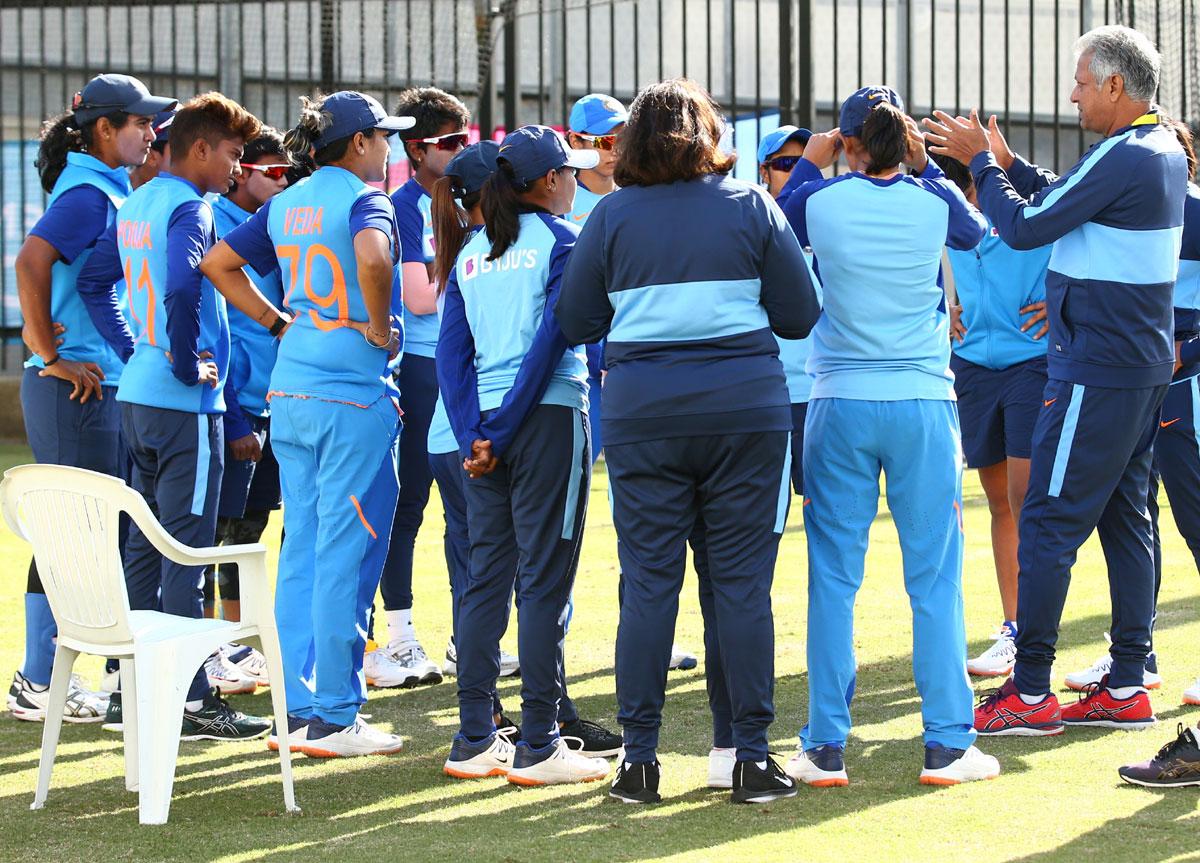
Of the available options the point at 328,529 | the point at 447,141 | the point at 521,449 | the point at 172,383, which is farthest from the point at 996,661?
the point at 172,383

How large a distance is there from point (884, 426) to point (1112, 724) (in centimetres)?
140

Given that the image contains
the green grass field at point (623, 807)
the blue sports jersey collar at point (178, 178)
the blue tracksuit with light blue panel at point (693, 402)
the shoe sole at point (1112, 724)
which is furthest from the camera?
the blue sports jersey collar at point (178, 178)

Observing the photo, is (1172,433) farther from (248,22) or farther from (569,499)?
(248,22)

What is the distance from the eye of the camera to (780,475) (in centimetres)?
421

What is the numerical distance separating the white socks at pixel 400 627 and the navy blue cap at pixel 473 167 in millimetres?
1993

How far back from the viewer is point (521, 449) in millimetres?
4449

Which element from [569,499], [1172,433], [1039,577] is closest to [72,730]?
[569,499]

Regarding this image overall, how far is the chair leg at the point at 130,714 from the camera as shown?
425 cm

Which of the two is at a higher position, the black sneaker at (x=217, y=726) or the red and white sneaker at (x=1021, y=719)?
the red and white sneaker at (x=1021, y=719)

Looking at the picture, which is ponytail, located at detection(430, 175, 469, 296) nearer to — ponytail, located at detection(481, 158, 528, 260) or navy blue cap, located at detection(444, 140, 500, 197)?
navy blue cap, located at detection(444, 140, 500, 197)

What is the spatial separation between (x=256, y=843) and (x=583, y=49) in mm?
14263

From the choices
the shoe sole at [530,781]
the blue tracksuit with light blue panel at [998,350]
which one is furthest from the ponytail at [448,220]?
the blue tracksuit with light blue panel at [998,350]

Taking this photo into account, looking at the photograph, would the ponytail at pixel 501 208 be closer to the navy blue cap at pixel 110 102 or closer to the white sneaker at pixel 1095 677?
the navy blue cap at pixel 110 102

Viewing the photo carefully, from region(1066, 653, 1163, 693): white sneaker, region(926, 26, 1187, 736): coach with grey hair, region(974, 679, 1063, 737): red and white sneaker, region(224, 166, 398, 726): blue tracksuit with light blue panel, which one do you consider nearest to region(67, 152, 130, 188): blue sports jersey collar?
region(224, 166, 398, 726): blue tracksuit with light blue panel
